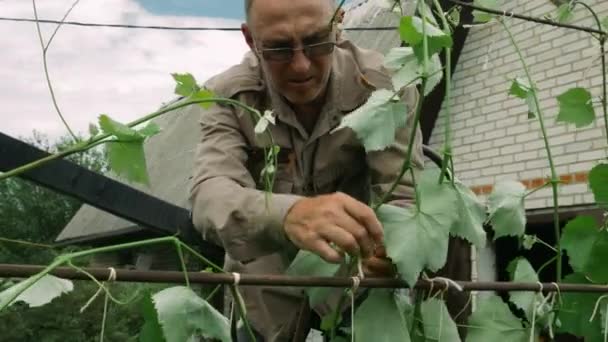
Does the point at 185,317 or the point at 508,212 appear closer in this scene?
the point at 185,317

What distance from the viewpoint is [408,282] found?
2.85 ft

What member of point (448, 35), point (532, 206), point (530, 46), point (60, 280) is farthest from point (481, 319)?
point (530, 46)

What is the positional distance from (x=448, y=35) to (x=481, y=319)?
1.17 feet

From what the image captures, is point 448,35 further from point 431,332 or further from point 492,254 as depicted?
point 492,254

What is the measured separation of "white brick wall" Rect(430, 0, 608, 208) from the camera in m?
4.64

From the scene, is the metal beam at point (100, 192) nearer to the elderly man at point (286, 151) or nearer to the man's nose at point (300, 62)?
the elderly man at point (286, 151)

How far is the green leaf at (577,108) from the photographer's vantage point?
132 cm

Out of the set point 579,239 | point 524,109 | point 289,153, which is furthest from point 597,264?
point 524,109

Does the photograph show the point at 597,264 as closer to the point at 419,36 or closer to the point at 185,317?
the point at 419,36

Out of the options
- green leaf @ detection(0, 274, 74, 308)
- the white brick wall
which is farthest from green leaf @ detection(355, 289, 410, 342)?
the white brick wall

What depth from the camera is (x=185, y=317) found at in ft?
2.63

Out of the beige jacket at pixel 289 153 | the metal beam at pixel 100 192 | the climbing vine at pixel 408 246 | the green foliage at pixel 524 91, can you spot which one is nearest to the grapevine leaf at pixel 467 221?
the climbing vine at pixel 408 246

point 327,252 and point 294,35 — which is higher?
point 294,35

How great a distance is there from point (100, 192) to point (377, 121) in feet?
11.7
